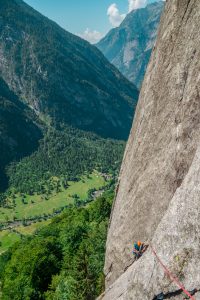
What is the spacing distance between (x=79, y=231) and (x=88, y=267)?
2381cm

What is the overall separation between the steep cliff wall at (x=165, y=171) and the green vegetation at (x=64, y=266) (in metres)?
15.1

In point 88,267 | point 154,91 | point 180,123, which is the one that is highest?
point 154,91

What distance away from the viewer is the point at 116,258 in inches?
1372

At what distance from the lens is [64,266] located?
68688 mm

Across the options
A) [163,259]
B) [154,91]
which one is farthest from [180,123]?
[163,259]

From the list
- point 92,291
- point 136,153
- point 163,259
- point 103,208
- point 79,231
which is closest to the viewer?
point 163,259

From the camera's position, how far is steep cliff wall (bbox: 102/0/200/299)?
21.1 meters

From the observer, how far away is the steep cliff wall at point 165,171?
21078 millimetres

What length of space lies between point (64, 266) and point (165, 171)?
156 feet

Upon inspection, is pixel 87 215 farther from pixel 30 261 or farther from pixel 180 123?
pixel 180 123

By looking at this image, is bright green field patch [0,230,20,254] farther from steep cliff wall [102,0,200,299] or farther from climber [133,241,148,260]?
climber [133,241,148,260]

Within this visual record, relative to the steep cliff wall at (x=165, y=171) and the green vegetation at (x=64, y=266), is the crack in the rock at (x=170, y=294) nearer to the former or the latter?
the steep cliff wall at (x=165, y=171)

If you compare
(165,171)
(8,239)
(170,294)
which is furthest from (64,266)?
(8,239)

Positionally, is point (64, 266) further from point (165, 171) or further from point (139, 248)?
point (165, 171)
